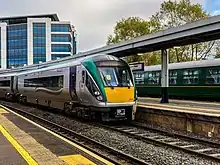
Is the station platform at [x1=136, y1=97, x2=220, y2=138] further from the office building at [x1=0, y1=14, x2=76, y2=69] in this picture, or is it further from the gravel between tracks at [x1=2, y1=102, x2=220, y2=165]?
the office building at [x1=0, y1=14, x2=76, y2=69]

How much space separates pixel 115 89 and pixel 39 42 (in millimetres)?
96305

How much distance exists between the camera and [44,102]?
23.0 meters

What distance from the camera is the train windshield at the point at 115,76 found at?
50.0 ft

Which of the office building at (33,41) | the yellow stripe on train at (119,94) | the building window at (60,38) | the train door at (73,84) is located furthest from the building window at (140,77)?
the building window at (60,38)

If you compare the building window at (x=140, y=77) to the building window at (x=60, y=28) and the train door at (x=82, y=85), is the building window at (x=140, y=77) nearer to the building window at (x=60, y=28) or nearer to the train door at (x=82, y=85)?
the train door at (x=82, y=85)

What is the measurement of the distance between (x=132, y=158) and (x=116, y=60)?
807 cm

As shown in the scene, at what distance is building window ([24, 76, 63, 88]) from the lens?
19.3m

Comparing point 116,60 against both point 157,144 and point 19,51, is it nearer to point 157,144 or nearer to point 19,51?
point 157,144

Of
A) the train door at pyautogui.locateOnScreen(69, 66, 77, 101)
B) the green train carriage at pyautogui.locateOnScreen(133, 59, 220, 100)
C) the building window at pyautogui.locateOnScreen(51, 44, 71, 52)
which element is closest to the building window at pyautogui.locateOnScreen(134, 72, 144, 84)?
the green train carriage at pyautogui.locateOnScreen(133, 59, 220, 100)

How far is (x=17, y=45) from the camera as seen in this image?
110 metres

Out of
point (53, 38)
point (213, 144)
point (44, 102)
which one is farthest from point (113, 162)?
point (53, 38)

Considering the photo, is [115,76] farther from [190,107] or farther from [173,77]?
[173,77]

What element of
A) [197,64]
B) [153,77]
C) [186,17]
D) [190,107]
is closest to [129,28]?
[186,17]

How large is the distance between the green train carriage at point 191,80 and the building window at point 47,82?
1035cm
